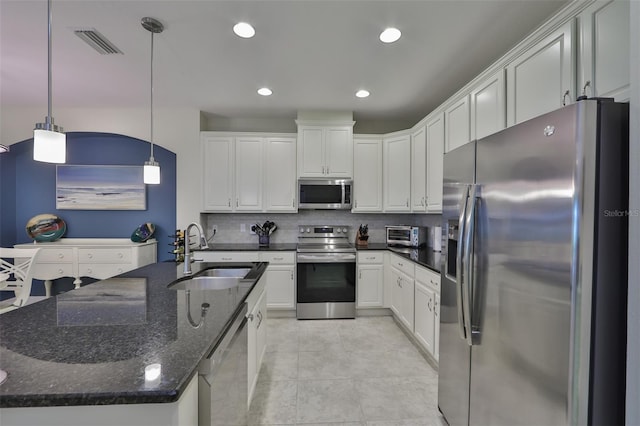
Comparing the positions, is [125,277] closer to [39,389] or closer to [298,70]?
[39,389]

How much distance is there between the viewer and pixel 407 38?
214 cm

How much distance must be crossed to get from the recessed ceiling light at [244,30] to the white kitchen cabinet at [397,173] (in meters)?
2.32

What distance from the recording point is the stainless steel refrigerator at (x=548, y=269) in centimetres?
90

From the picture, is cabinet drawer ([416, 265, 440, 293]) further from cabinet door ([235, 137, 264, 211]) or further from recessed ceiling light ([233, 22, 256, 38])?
recessed ceiling light ([233, 22, 256, 38])

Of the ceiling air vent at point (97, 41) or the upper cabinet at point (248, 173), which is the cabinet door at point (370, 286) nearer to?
the upper cabinet at point (248, 173)

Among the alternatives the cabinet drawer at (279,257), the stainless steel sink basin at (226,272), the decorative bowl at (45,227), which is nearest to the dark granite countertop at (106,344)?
the stainless steel sink basin at (226,272)

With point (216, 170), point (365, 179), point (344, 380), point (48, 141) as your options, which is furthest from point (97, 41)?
point (344, 380)

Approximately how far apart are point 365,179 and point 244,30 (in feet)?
7.80

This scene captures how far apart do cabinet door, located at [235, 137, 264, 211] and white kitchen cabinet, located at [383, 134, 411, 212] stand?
178 cm

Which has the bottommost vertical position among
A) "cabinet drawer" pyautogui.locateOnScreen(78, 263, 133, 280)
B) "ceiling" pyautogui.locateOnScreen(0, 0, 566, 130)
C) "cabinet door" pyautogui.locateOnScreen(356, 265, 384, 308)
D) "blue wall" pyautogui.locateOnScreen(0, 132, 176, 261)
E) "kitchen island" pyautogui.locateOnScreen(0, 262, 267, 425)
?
"cabinet door" pyautogui.locateOnScreen(356, 265, 384, 308)

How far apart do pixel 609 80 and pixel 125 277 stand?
9.48 feet

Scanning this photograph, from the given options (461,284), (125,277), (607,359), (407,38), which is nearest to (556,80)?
(407,38)

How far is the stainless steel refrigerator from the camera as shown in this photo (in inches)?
35.4

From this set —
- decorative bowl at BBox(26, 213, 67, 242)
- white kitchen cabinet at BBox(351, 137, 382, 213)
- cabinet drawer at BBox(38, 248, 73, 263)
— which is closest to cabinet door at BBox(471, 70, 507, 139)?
white kitchen cabinet at BBox(351, 137, 382, 213)
